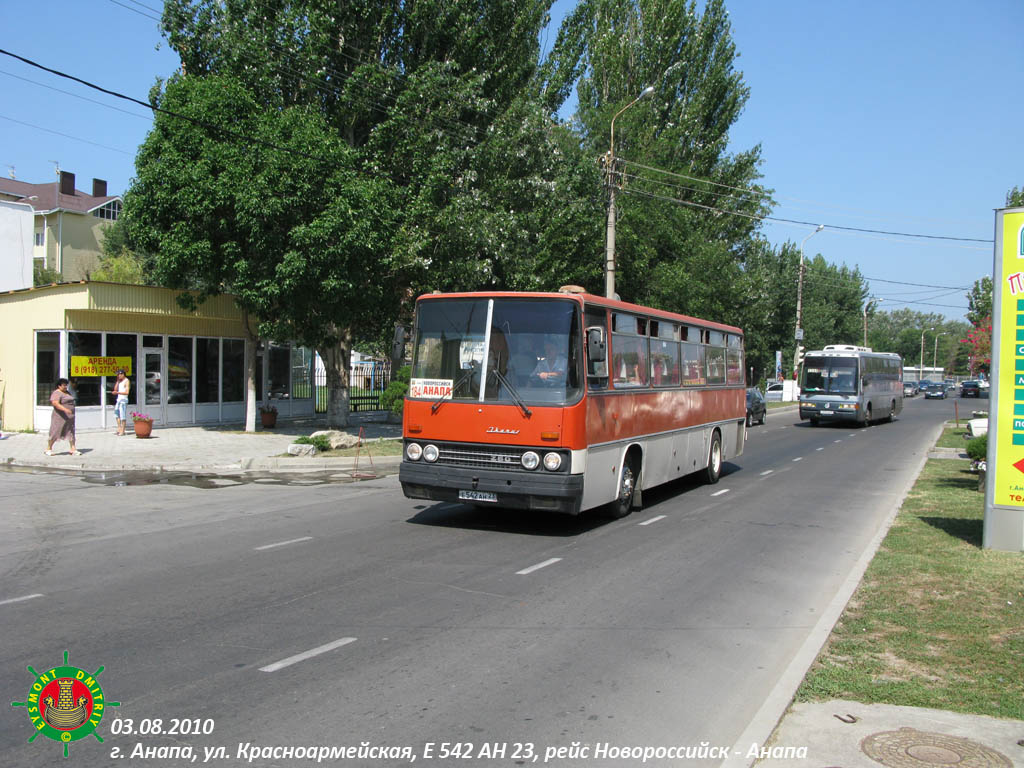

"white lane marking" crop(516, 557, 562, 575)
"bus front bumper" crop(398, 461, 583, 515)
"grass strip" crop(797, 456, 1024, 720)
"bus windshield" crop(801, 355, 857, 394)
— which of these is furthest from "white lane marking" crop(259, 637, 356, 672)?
"bus windshield" crop(801, 355, 857, 394)

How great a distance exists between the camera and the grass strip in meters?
5.17

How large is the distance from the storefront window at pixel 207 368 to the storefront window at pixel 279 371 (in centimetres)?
235

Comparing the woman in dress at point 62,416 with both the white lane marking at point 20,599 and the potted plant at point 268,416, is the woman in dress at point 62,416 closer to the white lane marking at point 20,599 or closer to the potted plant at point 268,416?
the potted plant at point 268,416

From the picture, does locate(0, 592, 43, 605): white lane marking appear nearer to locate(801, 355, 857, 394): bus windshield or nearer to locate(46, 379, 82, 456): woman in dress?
locate(46, 379, 82, 456): woman in dress

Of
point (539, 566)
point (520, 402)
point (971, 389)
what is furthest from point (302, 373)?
point (971, 389)

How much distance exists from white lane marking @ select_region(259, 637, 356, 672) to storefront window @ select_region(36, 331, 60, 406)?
20070mm

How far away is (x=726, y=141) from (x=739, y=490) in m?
27.3

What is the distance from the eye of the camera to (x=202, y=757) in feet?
13.8

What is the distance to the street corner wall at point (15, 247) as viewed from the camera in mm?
34594

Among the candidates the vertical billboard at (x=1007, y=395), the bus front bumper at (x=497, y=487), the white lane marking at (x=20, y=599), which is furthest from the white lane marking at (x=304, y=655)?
the vertical billboard at (x=1007, y=395)

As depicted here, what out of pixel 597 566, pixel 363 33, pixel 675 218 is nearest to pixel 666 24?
pixel 675 218

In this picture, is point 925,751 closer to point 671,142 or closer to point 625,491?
point 625,491

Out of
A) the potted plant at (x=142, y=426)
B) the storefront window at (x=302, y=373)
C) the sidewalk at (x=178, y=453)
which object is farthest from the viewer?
the storefront window at (x=302, y=373)

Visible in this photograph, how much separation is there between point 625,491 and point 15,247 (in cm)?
3282
